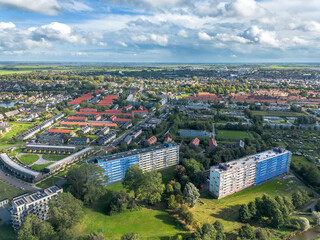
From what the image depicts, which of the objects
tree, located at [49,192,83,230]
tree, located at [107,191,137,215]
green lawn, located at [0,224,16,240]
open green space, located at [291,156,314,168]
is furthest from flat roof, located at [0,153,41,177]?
open green space, located at [291,156,314,168]

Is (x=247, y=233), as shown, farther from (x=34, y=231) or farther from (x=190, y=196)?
(x=34, y=231)

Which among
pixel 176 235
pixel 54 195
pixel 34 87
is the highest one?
pixel 34 87

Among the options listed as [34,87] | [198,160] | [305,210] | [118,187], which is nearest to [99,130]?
[118,187]

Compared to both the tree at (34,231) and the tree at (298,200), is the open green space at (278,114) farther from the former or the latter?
the tree at (34,231)

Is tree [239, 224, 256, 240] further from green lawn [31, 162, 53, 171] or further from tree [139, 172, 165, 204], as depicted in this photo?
green lawn [31, 162, 53, 171]

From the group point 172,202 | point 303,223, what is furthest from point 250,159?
point 172,202

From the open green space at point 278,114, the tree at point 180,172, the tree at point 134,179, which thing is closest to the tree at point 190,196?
the tree at point 180,172

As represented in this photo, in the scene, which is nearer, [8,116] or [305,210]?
[305,210]

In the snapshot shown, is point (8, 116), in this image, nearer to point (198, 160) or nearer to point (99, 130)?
point (99, 130)
